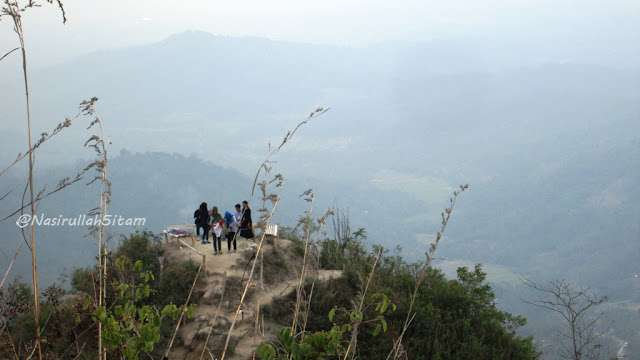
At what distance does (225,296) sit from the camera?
1124 centimetres

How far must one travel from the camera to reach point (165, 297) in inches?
465

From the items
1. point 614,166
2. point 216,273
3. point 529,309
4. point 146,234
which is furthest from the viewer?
point 614,166

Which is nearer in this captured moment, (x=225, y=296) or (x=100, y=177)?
(x=100, y=177)

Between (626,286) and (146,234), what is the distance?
108 metres

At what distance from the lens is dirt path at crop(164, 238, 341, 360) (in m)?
10.0

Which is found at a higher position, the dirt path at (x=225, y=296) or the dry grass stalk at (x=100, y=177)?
the dry grass stalk at (x=100, y=177)

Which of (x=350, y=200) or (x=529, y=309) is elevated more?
(x=350, y=200)

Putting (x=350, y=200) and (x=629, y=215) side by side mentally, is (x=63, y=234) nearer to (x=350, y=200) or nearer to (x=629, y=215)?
(x=350, y=200)

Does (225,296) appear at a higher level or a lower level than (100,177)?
lower

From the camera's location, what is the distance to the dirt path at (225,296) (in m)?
10.0

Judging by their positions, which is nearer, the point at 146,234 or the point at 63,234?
the point at 146,234

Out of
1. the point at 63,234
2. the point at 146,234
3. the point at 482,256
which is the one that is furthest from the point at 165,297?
the point at 482,256

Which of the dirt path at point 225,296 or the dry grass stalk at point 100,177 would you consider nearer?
the dry grass stalk at point 100,177

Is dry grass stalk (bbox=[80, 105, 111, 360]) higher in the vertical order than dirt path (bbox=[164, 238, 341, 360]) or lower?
higher
